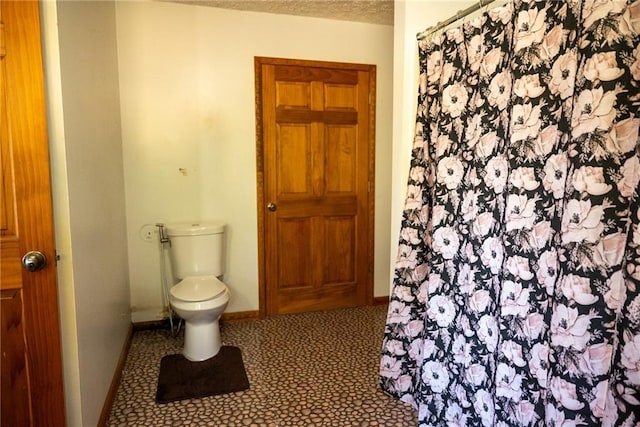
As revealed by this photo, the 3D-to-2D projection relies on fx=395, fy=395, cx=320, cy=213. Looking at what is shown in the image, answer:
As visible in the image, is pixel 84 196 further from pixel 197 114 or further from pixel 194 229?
pixel 197 114

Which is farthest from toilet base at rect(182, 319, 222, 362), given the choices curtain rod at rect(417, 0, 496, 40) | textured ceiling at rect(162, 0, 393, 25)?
textured ceiling at rect(162, 0, 393, 25)

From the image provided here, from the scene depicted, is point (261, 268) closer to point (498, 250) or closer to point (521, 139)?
point (498, 250)

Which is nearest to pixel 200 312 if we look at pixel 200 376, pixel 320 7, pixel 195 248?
pixel 200 376

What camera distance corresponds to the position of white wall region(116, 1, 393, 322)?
275 cm

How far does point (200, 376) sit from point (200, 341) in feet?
0.79

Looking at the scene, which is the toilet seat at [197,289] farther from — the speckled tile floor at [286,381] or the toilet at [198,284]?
the speckled tile floor at [286,381]

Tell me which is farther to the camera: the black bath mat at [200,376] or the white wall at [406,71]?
the black bath mat at [200,376]

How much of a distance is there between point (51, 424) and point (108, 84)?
1.80 m

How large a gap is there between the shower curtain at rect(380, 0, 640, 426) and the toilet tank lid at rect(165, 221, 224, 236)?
138cm

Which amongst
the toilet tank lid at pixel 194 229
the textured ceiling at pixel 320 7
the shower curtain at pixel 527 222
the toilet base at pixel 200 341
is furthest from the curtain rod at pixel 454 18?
the toilet base at pixel 200 341

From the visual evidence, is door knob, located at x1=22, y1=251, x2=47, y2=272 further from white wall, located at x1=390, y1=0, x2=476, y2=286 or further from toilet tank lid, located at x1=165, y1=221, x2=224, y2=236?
white wall, located at x1=390, y1=0, x2=476, y2=286

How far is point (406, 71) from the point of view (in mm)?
2037

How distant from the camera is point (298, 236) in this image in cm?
317

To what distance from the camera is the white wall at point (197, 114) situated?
2.75 meters
